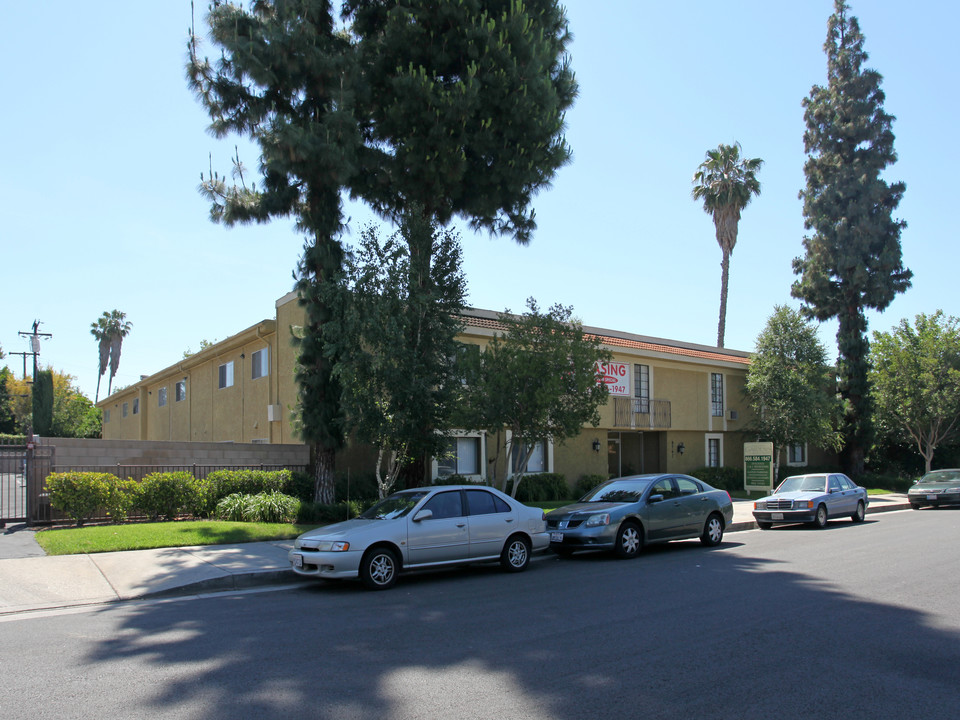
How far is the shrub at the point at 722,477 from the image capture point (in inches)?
1136

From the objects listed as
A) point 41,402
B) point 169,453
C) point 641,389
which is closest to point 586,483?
point 641,389

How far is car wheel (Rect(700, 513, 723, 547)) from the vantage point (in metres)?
14.2

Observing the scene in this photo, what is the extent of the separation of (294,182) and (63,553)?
9.83 meters

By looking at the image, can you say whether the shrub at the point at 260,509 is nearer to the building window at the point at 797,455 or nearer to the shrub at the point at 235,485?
the shrub at the point at 235,485

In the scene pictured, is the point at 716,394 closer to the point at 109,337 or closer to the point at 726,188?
the point at 726,188

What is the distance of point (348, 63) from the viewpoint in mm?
16844

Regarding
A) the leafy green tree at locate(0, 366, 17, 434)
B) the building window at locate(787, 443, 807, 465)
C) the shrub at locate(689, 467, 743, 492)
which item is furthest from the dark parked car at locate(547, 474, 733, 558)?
the leafy green tree at locate(0, 366, 17, 434)

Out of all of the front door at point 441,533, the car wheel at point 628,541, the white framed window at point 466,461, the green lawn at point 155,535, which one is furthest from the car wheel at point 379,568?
the white framed window at point 466,461

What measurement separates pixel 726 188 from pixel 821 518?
29336mm

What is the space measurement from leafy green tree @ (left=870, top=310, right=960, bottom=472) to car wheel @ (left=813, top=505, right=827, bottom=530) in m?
16.6

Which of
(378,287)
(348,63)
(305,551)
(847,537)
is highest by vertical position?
(348,63)

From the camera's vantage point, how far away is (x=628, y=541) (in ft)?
41.8

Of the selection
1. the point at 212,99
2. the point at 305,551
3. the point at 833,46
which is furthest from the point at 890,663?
the point at 833,46

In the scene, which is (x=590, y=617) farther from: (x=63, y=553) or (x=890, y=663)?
(x=63, y=553)
